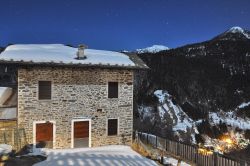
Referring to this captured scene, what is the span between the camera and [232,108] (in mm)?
65000

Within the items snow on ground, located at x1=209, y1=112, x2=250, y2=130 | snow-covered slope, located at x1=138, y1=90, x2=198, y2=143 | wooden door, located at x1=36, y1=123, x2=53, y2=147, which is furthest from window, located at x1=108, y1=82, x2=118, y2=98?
snow on ground, located at x1=209, y1=112, x2=250, y2=130

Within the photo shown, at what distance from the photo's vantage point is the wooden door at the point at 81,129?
19.2 meters

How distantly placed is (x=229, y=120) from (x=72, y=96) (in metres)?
46.1

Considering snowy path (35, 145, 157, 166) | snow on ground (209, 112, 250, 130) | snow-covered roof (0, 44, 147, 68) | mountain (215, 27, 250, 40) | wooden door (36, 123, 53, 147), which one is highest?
mountain (215, 27, 250, 40)

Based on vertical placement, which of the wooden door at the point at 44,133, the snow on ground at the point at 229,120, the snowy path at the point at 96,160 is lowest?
the snow on ground at the point at 229,120

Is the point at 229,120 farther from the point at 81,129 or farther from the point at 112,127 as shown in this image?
the point at 81,129

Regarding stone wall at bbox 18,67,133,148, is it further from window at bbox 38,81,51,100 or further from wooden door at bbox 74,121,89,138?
wooden door at bbox 74,121,89,138

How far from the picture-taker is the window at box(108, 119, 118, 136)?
65.5ft

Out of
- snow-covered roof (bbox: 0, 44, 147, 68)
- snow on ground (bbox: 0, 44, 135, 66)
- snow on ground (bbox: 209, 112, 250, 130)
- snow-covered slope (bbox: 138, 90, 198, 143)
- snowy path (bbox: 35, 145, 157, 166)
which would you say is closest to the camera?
snowy path (bbox: 35, 145, 157, 166)

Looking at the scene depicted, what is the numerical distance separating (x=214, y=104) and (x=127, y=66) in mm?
48410

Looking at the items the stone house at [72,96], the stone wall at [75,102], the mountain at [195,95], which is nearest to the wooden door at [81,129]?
the stone house at [72,96]

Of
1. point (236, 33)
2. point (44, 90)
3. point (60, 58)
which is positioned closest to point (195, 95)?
point (60, 58)

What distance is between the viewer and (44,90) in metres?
18.5

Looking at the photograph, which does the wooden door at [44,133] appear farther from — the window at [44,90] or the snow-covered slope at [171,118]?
the snow-covered slope at [171,118]
